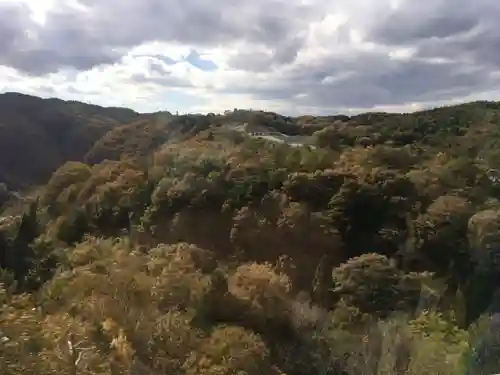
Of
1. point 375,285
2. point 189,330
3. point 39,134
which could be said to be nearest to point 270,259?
point 375,285

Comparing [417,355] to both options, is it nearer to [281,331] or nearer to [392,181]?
[281,331]

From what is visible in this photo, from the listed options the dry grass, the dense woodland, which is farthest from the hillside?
the dry grass

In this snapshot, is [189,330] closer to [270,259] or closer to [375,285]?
[375,285]

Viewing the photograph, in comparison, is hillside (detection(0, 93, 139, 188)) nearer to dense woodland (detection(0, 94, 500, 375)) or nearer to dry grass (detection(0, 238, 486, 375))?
dense woodland (detection(0, 94, 500, 375))

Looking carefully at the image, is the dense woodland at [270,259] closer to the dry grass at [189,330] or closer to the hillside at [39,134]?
the dry grass at [189,330]

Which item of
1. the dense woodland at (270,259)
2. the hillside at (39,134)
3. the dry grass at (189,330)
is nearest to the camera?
the dry grass at (189,330)

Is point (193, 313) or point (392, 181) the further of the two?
point (392, 181)

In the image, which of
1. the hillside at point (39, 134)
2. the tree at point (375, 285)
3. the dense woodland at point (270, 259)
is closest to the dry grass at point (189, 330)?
the dense woodland at point (270, 259)

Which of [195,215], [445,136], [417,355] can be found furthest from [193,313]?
[445,136]
